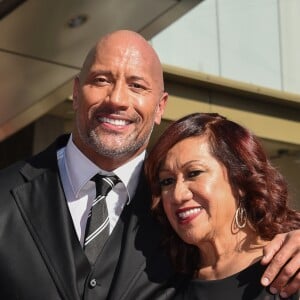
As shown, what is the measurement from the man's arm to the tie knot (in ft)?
2.30

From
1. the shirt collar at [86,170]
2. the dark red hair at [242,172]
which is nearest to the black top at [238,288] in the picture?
the dark red hair at [242,172]

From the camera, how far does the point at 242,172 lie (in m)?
2.42

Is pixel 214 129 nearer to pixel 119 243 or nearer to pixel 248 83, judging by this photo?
pixel 119 243

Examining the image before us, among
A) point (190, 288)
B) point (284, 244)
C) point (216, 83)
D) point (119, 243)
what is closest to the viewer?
point (284, 244)

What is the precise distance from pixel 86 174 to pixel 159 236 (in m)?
0.35

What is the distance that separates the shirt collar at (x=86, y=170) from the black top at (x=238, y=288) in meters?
0.51

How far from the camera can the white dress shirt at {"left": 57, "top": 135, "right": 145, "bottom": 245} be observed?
8.99 feet

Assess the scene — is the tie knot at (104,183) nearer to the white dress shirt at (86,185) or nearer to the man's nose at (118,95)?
the white dress shirt at (86,185)

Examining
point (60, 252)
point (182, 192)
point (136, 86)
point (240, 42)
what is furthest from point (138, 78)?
point (240, 42)

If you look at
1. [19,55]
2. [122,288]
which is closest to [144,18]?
[19,55]

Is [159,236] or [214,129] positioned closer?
[214,129]

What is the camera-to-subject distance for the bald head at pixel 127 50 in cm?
275

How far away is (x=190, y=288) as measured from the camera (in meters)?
2.47

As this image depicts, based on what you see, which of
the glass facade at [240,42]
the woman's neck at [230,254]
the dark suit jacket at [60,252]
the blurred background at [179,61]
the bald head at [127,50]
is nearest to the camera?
the woman's neck at [230,254]
